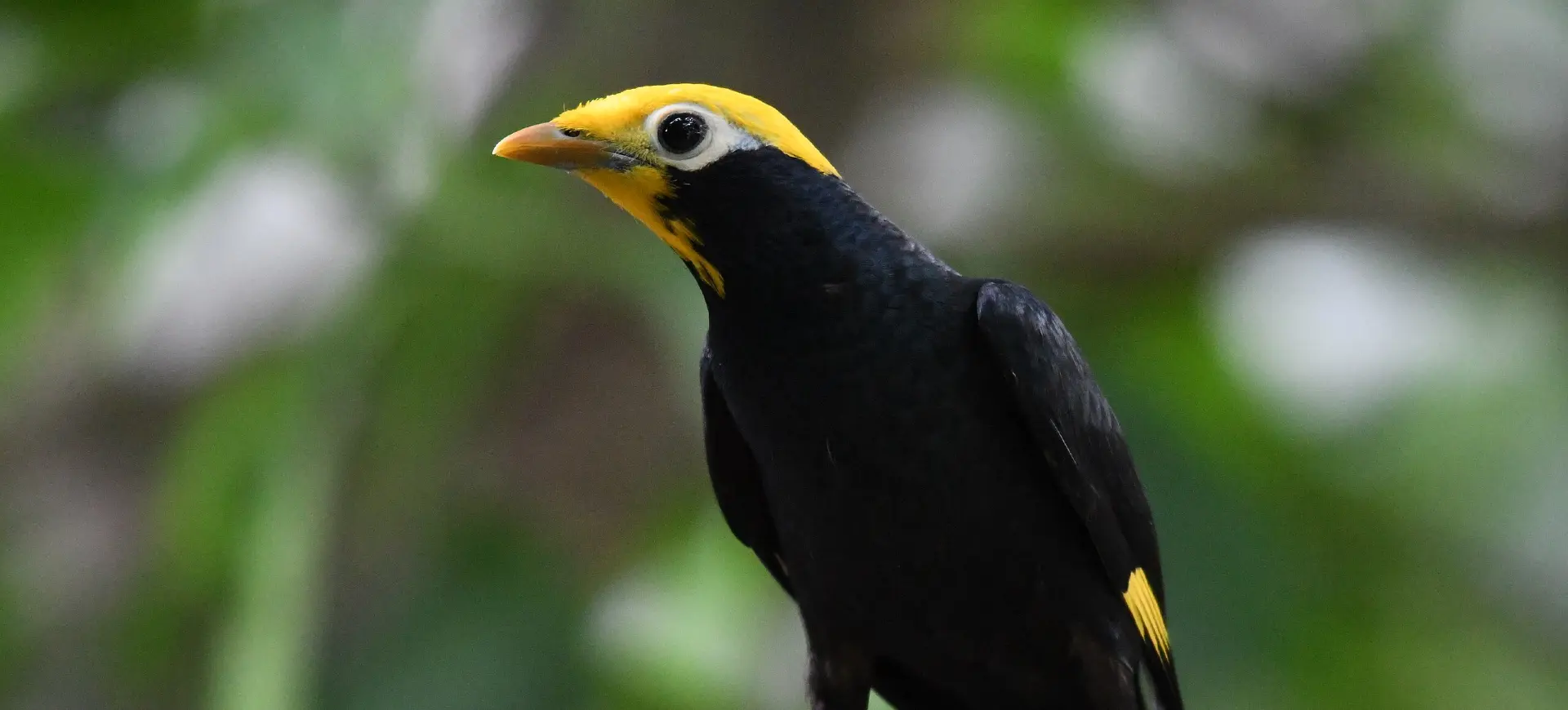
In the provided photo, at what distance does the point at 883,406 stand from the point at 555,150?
0.38m

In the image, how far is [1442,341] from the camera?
9.59 ft

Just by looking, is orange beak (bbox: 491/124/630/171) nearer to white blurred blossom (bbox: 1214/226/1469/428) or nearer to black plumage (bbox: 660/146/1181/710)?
black plumage (bbox: 660/146/1181/710)

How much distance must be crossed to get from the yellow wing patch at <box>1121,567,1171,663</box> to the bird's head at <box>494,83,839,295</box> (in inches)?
21.4

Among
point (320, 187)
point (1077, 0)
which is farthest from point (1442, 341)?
point (320, 187)

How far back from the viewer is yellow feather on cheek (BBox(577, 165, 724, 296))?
134 cm

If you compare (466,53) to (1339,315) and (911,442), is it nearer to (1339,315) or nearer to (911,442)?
(911,442)

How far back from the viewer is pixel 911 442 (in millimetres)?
1334

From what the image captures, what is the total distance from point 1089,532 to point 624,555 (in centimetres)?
117

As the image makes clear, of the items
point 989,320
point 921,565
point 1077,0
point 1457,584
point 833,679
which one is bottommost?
point 1457,584

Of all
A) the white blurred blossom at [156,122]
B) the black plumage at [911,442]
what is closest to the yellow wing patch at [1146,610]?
the black plumage at [911,442]

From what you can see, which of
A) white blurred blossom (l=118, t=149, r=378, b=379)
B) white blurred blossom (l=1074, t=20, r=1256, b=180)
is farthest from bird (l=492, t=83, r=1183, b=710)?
white blurred blossom (l=1074, t=20, r=1256, b=180)

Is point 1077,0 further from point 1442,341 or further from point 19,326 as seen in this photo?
point 19,326

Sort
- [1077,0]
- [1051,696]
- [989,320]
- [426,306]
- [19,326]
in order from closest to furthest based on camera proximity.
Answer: [989,320] < [1051,696] < [19,326] < [426,306] < [1077,0]

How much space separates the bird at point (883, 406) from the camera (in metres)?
1.33
